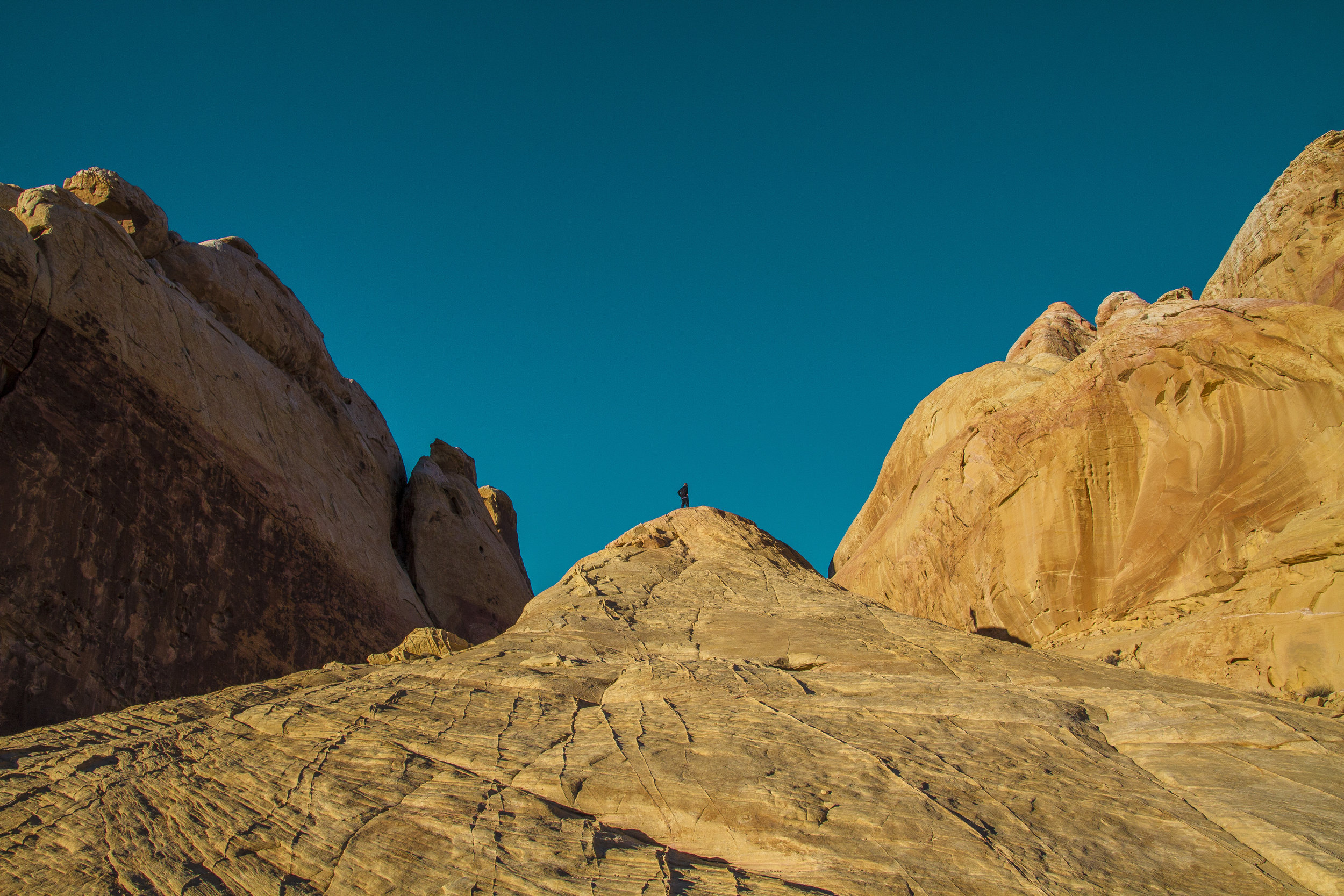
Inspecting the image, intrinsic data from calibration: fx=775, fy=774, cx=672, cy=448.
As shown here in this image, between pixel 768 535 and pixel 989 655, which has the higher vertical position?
pixel 768 535

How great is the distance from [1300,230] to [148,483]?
32.9 m

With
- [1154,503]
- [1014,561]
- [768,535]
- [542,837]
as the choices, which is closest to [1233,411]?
[1154,503]

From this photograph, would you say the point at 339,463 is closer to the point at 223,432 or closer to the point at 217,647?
the point at 223,432

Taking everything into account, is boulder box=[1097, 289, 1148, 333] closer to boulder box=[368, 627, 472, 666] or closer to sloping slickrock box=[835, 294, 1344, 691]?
sloping slickrock box=[835, 294, 1344, 691]

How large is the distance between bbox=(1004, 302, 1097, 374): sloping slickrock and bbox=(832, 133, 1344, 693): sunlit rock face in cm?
956

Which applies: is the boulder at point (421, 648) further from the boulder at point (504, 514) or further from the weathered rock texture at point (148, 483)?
the boulder at point (504, 514)

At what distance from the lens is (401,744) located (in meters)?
7.96

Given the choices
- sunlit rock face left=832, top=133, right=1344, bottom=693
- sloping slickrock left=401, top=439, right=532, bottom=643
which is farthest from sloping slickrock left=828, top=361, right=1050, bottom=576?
sloping slickrock left=401, top=439, right=532, bottom=643

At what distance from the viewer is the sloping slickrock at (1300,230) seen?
2358 cm

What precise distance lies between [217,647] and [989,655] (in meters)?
16.4

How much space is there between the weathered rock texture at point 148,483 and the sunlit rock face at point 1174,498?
57.5 feet

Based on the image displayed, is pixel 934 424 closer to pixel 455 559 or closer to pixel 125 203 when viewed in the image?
pixel 455 559

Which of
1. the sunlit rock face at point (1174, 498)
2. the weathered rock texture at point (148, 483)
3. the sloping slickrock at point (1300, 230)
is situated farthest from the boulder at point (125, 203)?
the sloping slickrock at point (1300, 230)

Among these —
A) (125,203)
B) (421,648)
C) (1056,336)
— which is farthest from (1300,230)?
(125,203)
